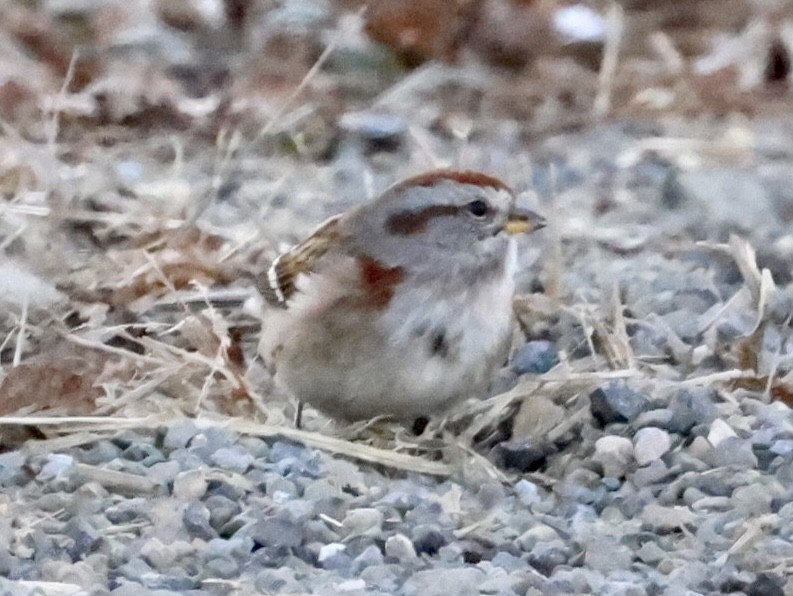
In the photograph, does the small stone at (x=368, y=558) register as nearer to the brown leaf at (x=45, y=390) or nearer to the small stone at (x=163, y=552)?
the small stone at (x=163, y=552)

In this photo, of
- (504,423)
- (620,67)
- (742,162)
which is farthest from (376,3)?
(504,423)

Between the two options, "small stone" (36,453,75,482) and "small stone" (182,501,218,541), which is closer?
"small stone" (182,501,218,541)

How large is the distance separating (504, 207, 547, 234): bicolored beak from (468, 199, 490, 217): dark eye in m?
0.06

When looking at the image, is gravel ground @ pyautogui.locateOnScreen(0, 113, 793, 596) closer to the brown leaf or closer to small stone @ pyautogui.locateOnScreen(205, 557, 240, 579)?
small stone @ pyautogui.locateOnScreen(205, 557, 240, 579)

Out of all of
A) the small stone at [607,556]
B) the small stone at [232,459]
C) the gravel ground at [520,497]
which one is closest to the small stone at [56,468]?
the gravel ground at [520,497]

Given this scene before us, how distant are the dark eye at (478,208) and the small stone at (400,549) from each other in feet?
3.47

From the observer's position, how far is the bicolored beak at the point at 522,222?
384 centimetres

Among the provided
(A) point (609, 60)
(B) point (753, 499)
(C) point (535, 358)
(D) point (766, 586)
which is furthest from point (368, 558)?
(A) point (609, 60)

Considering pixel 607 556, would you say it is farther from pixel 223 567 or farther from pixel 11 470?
pixel 11 470

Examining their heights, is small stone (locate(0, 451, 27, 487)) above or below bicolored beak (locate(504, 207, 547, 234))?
below

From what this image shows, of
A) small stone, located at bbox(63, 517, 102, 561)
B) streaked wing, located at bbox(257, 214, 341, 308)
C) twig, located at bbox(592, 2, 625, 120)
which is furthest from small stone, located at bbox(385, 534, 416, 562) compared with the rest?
twig, located at bbox(592, 2, 625, 120)

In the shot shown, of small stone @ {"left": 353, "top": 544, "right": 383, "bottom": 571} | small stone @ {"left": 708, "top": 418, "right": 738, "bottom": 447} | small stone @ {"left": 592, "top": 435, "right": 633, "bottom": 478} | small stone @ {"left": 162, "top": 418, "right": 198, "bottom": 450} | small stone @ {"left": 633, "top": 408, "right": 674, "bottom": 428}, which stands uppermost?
small stone @ {"left": 353, "top": 544, "right": 383, "bottom": 571}

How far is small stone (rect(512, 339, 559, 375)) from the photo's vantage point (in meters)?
4.04

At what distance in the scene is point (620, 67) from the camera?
287 inches
